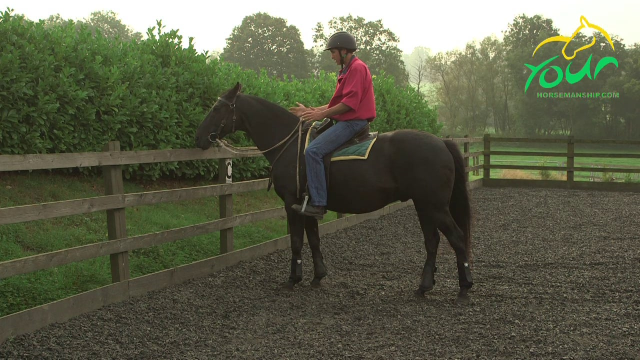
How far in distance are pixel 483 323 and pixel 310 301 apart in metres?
1.70

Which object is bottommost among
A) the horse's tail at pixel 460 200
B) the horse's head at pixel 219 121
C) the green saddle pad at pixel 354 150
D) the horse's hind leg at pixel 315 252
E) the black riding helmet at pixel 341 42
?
the horse's hind leg at pixel 315 252

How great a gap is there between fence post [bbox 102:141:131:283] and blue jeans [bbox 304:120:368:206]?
1788mm

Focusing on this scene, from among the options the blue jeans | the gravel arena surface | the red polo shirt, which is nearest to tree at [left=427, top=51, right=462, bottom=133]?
the gravel arena surface

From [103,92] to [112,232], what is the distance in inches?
132

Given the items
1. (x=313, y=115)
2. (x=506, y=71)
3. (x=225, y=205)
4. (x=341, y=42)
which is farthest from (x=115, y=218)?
(x=506, y=71)

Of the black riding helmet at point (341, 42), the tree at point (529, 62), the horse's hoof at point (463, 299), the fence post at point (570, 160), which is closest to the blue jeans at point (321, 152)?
the black riding helmet at point (341, 42)

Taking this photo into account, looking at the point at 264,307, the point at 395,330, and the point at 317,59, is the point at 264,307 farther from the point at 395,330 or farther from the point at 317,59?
the point at 317,59

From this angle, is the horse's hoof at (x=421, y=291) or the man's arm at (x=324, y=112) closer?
the horse's hoof at (x=421, y=291)

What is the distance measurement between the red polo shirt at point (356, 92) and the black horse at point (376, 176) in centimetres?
32

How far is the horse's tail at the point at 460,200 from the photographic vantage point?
6.01 m

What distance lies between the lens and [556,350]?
418cm

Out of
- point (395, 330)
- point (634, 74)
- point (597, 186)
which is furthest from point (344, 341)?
point (634, 74)

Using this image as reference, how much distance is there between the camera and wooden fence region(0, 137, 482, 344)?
4.62m

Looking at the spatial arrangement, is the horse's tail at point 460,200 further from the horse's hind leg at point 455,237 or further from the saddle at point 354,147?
the saddle at point 354,147
